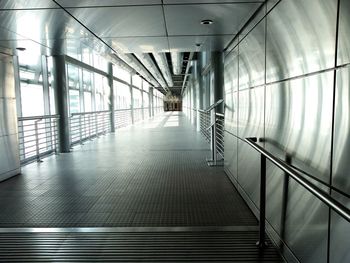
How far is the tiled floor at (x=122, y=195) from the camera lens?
9.53 feet

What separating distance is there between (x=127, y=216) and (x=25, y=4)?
2.28 m

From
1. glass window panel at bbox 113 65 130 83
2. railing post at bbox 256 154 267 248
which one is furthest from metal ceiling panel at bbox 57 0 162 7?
glass window panel at bbox 113 65 130 83

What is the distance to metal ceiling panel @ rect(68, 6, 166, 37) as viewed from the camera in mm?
3076

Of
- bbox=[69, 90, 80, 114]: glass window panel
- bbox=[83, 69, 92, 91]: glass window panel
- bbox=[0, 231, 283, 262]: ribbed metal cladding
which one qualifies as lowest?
bbox=[0, 231, 283, 262]: ribbed metal cladding

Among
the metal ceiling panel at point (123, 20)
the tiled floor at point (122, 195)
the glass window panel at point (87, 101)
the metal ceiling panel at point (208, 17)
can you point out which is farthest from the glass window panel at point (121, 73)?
the metal ceiling panel at point (208, 17)

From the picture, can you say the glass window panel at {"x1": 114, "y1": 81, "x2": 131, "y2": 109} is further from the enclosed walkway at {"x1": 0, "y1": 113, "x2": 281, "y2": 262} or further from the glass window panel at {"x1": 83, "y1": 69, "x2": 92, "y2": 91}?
the enclosed walkway at {"x1": 0, "y1": 113, "x2": 281, "y2": 262}

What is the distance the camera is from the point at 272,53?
243 cm

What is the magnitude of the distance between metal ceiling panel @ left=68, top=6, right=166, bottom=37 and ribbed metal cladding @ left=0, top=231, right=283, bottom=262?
2.19m

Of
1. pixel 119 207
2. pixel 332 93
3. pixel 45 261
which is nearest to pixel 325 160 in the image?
pixel 332 93

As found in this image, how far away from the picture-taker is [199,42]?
4.74m

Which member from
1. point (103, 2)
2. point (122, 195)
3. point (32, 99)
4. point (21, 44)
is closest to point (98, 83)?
point (32, 99)

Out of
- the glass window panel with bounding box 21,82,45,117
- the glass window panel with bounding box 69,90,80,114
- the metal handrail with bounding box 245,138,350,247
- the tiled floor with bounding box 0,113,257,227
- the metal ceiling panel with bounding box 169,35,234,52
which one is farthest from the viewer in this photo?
the glass window panel with bounding box 69,90,80,114

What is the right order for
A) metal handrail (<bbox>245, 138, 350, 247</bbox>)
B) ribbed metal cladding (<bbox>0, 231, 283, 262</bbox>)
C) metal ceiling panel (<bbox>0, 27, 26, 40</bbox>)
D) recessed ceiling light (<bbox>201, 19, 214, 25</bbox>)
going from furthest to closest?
metal ceiling panel (<bbox>0, 27, 26, 40</bbox>) → recessed ceiling light (<bbox>201, 19, 214, 25</bbox>) → ribbed metal cladding (<bbox>0, 231, 283, 262</bbox>) → metal handrail (<bbox>245, 138, 350, 247</bbox>)

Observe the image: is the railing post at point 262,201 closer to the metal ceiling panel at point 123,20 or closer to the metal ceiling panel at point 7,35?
the metal ceiling panel at point 123,20
